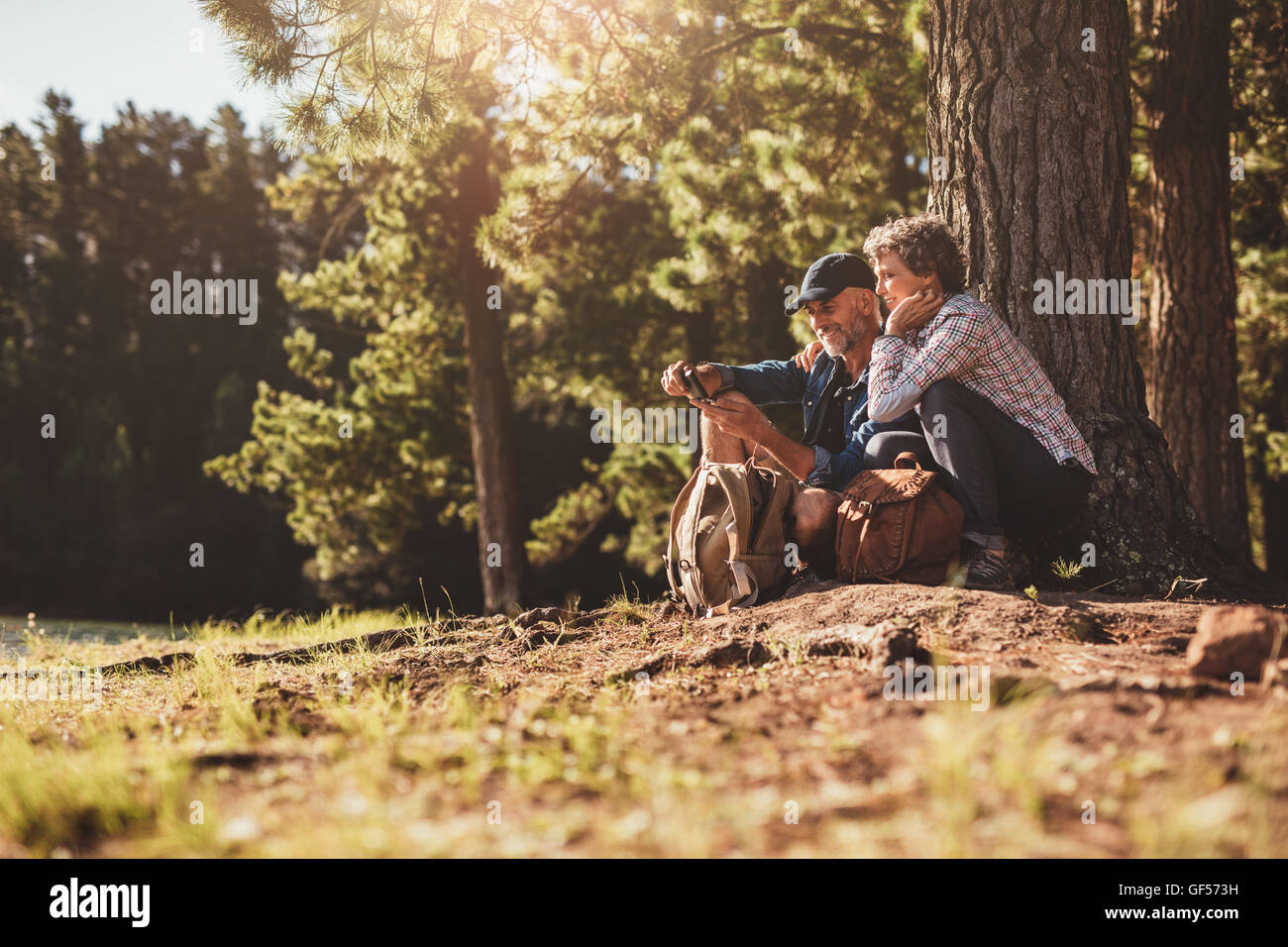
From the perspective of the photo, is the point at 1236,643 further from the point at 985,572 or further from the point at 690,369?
the point at 690,369

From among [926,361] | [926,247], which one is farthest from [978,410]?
[926,247]

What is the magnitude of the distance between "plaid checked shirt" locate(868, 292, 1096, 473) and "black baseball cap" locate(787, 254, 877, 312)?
42 centimetres

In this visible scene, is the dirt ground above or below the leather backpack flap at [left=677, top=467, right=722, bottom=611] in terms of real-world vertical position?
below

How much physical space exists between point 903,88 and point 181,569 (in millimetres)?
25193

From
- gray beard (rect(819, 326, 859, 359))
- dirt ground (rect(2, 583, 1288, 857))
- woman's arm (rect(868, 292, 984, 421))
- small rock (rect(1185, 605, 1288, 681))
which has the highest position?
gray beard (rect(819, 326, 859, 359))

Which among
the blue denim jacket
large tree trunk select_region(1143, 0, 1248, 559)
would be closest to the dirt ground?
the blue denim jacket

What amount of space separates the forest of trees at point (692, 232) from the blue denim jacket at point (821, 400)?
786 millimetres

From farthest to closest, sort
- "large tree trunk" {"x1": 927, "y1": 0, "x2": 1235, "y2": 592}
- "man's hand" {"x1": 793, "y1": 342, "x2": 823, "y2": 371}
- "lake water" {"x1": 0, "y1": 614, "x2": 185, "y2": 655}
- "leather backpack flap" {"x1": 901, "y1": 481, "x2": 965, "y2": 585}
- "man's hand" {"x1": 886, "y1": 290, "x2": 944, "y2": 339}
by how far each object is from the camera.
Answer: "lake water" {"x1": 0, "y1": 614, "x2": 185, "y2": 655}, "man's hand" {"x1": 793, "y1": 342, "x2": 823, "y2": 371}, "large tree trunk" {"x1": 927, "y1": 0, "x2": 1235, "y2": 592}, "man's hand" {"x1": 886, "y1": 290, "x2": 944, "y2": 339}, "leather backpack flap" {"x1": 901, "y1": 481, "x2": 965, "y2": 585}

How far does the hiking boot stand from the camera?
11.1 ft

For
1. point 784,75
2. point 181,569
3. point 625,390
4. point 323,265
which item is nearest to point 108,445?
point 181,569

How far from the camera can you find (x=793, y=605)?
3.24 meters

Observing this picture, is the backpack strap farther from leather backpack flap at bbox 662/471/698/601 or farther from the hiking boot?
the hiking boot

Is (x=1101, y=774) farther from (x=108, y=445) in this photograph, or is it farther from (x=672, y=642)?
(x=108, y=445)

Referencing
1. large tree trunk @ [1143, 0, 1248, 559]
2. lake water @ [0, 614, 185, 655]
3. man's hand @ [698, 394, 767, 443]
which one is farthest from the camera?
large tree trunk @ [1143, 0, 1248, 559]
